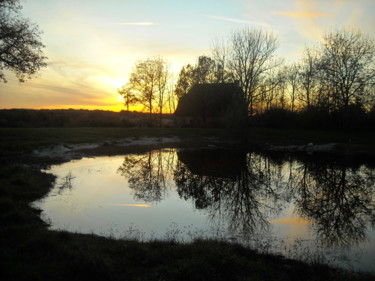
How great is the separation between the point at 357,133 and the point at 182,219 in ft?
116


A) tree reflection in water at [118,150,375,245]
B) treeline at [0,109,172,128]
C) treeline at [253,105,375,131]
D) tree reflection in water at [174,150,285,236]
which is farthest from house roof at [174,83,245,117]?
tree reflection in water at [174,150,285,236]

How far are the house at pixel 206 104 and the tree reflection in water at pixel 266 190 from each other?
23634 mm

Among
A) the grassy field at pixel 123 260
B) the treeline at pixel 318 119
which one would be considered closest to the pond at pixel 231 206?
the grassy field at pixel 123 260

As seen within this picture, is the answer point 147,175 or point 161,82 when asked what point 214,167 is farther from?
point 161,82

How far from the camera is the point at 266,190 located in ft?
44.2

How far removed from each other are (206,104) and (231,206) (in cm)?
4167

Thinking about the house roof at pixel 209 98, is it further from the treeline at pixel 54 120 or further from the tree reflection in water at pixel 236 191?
the tree reflection in water at pixel 236 191

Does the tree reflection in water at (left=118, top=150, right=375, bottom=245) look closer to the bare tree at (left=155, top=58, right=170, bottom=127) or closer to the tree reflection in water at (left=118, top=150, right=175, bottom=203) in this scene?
the tree reflection in water at (left=118, top=150, right=175, bottom=203)

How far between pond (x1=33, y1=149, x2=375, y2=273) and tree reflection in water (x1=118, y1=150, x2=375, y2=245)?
0.13ft

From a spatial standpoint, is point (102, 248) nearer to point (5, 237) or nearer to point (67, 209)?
point (5, 237)

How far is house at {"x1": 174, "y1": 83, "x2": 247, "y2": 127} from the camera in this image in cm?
4756

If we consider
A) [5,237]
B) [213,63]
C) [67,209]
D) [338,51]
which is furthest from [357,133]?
[5,237]

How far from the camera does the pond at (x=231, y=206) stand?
742 centimetres

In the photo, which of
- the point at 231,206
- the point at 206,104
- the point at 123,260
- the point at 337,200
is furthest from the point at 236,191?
the point at 206,104
